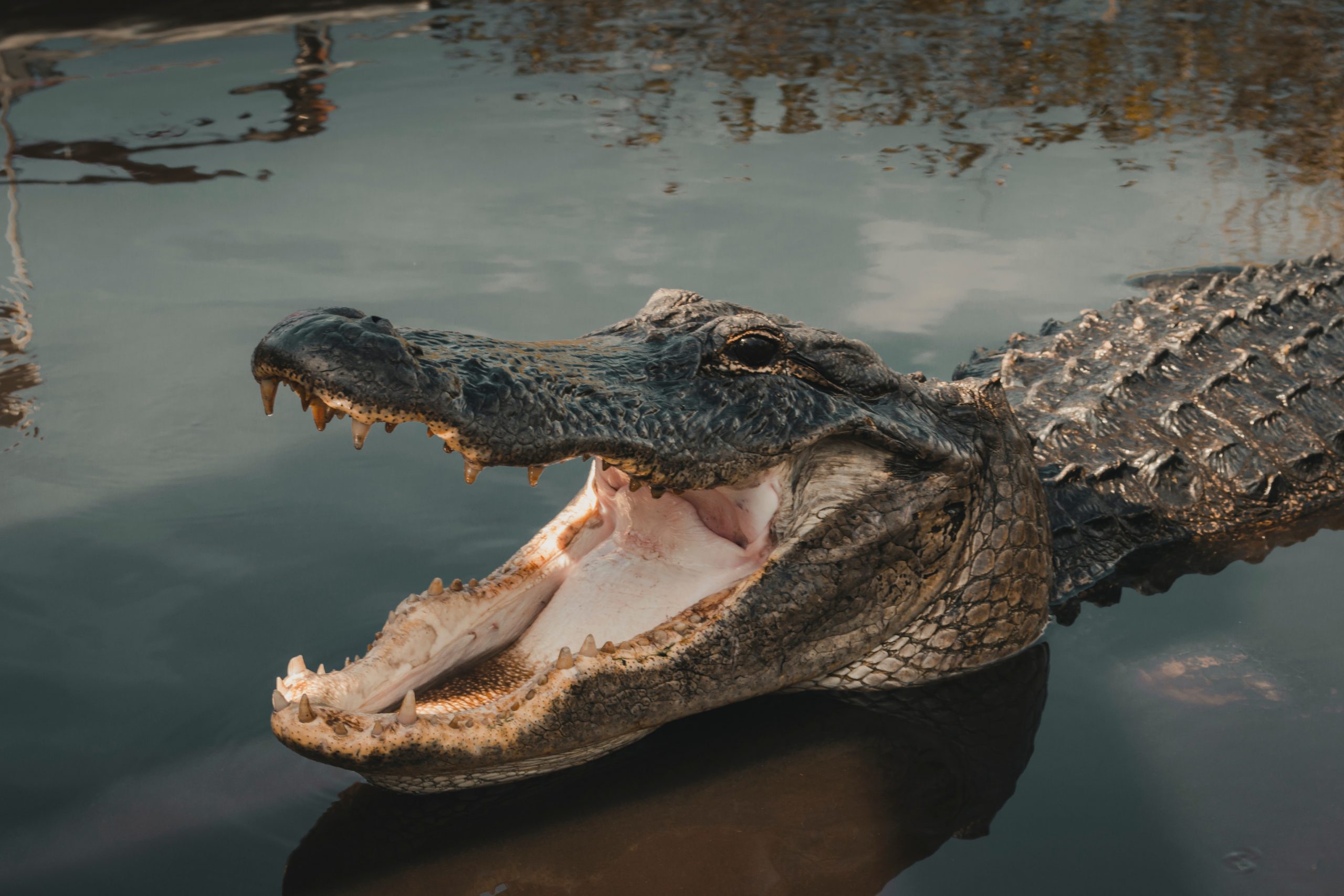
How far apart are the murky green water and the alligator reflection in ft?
0.04

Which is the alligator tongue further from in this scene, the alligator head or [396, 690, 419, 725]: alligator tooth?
[396, 690, 419, 725]: alligator tooth

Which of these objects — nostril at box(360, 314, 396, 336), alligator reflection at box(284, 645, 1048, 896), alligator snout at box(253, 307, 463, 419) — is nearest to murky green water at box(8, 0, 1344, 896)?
alligator reflection at box(284, 645, 1048, 896)

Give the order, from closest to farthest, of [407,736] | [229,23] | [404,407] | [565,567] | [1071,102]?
[404,407], [407,736], [565,567], [1071,102], [229,23]

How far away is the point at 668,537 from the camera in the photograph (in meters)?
3.15

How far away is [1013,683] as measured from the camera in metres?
3.37

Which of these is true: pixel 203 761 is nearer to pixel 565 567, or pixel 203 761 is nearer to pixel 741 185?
pixel 565 567

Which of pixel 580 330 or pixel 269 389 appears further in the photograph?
pixel 580 330

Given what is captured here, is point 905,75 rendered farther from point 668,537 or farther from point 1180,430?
point 668,537

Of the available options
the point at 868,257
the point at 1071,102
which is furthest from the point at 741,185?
the point at 1071,102

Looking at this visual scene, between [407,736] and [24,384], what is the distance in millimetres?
3340

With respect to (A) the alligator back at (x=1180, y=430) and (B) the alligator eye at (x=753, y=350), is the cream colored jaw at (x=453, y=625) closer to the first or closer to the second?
(B) the alligator eye at (x=753, y=350)

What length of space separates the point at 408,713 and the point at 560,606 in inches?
26.9

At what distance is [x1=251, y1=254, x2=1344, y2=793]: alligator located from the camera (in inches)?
93.7

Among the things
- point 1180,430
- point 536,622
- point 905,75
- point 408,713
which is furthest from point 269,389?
point 905,75
